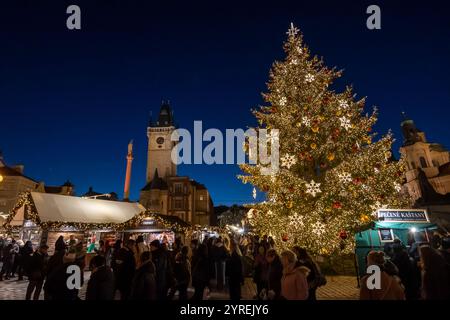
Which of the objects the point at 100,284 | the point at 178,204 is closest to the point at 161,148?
the point at 178,204

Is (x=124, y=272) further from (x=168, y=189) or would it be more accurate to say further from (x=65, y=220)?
(x=168, y=189)

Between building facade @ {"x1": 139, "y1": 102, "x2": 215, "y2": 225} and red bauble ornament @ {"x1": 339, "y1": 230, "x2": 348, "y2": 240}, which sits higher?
building facade @ {"x1": 139, "y1": 102, "x2": 215, "y2": 225}

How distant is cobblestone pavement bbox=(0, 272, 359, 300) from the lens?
28.5ft

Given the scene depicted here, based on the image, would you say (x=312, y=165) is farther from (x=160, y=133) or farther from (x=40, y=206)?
(x=160, y=133)

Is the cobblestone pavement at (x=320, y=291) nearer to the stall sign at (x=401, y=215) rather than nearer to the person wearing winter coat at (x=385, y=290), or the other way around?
the stall sign at (x=401, y=215)

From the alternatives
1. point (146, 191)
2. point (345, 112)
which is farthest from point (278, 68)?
point (146, 191)

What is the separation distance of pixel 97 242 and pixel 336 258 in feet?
51.6

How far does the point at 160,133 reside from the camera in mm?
68500

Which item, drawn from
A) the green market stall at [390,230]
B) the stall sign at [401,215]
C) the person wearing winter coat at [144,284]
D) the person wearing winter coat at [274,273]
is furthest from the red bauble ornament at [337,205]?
the person wearing winter coat at [144,284]

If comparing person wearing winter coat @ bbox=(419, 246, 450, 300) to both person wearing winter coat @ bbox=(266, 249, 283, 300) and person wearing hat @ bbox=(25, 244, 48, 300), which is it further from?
person wearing hat @ bbox=(25, 244, 48, 300)

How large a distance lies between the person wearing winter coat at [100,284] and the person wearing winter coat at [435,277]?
18.4 ft

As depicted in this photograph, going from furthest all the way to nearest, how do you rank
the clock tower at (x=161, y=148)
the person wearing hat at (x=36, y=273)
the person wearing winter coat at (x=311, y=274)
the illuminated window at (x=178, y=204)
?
the clock tower at (x=161, y=148)
the illuminated window at (x=178, y=204)
the person wearing hat at (x=36, y=273)
the person wearing winter coat at (x=311, y=274)

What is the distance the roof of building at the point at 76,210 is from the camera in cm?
1489

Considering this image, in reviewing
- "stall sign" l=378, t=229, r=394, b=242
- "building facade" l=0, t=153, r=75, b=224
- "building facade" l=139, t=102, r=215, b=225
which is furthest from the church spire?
"building facade" l=0, t=153, r=75, b=224
